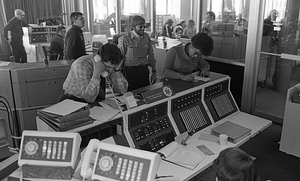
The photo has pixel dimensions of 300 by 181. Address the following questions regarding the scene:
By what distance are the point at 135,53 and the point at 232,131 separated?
5.39 ft

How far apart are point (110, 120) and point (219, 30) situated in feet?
10.5

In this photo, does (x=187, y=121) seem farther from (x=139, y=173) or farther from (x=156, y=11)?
(x=156, y=11)

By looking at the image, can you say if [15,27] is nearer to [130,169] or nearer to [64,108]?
[64,108]

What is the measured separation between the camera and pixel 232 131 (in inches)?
88.2

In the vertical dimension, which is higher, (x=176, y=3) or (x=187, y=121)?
(x=176, y=3)

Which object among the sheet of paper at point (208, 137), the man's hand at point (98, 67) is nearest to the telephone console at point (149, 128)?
the sheet of paper at point (208, 137)

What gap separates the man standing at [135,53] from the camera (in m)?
3.40

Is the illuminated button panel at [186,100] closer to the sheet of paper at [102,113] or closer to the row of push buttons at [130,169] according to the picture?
the sheet of paper at [102,113]

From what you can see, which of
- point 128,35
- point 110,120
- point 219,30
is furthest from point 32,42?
point 110,120

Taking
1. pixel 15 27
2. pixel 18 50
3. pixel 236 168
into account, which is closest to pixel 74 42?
pixel 236 168

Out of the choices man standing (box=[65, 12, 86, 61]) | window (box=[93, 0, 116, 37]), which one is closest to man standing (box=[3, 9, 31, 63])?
window (box=[93, 0, 116, 37])

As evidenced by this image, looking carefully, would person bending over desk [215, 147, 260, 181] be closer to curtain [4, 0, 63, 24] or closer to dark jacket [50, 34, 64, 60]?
dark jacket [50, 34, 64, 60]

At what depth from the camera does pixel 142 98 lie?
6.89ft

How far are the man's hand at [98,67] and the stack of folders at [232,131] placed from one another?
101 centimetres
